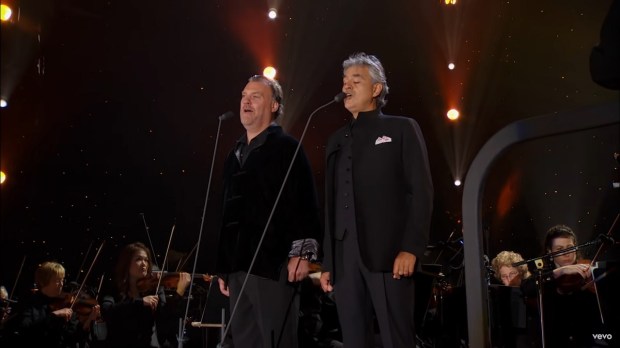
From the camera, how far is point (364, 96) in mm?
2475

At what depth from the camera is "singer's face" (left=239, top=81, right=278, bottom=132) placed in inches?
105

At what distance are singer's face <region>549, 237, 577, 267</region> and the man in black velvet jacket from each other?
2165 mm

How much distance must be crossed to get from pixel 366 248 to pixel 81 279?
4096 mm

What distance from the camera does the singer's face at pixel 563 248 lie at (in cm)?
380

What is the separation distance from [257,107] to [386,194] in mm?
808

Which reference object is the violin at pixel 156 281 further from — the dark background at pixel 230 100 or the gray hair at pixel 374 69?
the gray hair at pixel 374 69

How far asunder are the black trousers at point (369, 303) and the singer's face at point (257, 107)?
2.52 ft

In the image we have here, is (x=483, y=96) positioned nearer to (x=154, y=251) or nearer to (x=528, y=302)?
(x=528, y=302)

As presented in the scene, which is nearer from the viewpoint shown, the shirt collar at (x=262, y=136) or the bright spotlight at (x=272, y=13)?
the shirt collar at (x=262, y=136)

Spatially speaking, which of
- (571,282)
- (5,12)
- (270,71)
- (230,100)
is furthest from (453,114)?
(5,12)

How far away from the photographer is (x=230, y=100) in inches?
221

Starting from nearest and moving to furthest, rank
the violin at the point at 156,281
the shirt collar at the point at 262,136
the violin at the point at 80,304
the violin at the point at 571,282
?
the shirt collar at the point at 262,136 → the violin at the point at 571,282 → the violin at the point at 156,281 → the violin at the point at 80,304

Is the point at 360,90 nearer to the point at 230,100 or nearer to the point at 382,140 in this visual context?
the point at 382,140

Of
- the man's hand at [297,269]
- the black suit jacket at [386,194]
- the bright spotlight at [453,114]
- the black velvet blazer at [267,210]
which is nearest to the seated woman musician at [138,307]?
the black velvet blazer at [267,210]
